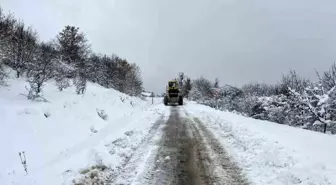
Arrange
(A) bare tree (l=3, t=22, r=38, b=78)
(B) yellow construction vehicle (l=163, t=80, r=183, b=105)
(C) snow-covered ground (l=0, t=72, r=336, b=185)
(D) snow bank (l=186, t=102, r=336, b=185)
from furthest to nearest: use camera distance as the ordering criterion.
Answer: (B) yellow construction vehicle (l=163, t=80, r=183, b=105)
(A) bare tree (l=3, t=22, r=38, b=78)
(C) snow-covered ground (l=0, t=72, r=336, b=185)
(D) snow bank (l=186, t=102, r=336, b=185)

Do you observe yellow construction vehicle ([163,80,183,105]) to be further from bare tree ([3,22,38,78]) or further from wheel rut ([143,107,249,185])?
wheel rut ([143,107,249,185])

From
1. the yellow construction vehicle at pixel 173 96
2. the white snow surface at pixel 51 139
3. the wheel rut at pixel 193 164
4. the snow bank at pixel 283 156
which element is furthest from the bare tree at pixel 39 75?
the yellow construction vehicle at pixel 173 96

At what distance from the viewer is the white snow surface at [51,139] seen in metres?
6.86

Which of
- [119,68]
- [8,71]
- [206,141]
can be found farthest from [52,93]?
[119,68]

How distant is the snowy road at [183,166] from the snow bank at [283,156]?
437 millimetres

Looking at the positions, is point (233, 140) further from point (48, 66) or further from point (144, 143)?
point (48, 66)

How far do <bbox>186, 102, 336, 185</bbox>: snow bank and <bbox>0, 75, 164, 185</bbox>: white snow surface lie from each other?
11.8 ft

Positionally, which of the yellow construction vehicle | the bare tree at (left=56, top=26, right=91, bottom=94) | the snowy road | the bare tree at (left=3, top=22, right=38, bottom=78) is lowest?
the snowy road

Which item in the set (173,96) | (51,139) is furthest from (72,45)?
(51,139)

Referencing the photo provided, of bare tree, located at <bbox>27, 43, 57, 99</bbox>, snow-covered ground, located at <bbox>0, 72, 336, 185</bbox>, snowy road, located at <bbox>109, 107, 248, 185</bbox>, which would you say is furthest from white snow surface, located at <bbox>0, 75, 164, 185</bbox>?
snowy road, located at <bbox>109, 107, 248, 185</bbox>

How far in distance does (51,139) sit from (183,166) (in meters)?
5.72

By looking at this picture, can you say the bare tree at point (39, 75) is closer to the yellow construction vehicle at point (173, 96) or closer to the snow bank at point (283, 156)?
the snow bank at point (283, 156)

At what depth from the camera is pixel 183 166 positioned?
7.62 metres

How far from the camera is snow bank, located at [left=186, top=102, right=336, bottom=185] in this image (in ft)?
20.7
